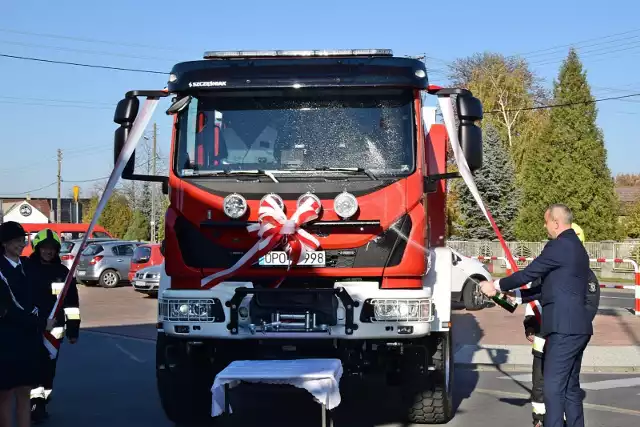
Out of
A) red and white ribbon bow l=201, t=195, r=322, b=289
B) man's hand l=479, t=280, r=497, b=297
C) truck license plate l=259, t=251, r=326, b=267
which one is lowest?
man's hand l=479, t=280, r=497, b=297

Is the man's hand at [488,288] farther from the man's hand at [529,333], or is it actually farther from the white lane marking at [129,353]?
the white lane marking at [129,353]

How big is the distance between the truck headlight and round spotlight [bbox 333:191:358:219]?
0.72 meters

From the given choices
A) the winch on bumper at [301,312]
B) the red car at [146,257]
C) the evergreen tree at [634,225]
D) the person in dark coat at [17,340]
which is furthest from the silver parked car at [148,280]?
the evergreen tree at [634,225]

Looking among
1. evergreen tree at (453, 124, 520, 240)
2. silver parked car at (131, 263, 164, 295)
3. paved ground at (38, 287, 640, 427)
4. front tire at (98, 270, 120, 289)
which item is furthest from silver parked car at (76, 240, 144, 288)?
evergreen tree at (453, 124, 520, 240)

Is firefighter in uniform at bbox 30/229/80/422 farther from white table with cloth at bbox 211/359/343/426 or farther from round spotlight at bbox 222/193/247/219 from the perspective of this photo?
white table with cloth at bbox 211/359/343/426

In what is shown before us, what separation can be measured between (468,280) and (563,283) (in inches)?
600

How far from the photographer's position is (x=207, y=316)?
7.74 meters

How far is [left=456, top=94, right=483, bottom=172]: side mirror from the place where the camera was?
26.0 ft

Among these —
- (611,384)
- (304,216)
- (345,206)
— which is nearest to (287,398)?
(304,216)

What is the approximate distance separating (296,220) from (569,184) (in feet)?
126

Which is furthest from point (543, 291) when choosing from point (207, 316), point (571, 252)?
point (207, 316)

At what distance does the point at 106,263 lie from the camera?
32.8m

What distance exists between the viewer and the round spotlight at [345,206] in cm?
768

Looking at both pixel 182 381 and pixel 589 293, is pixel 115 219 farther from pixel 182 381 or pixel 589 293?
pixel 589 293
